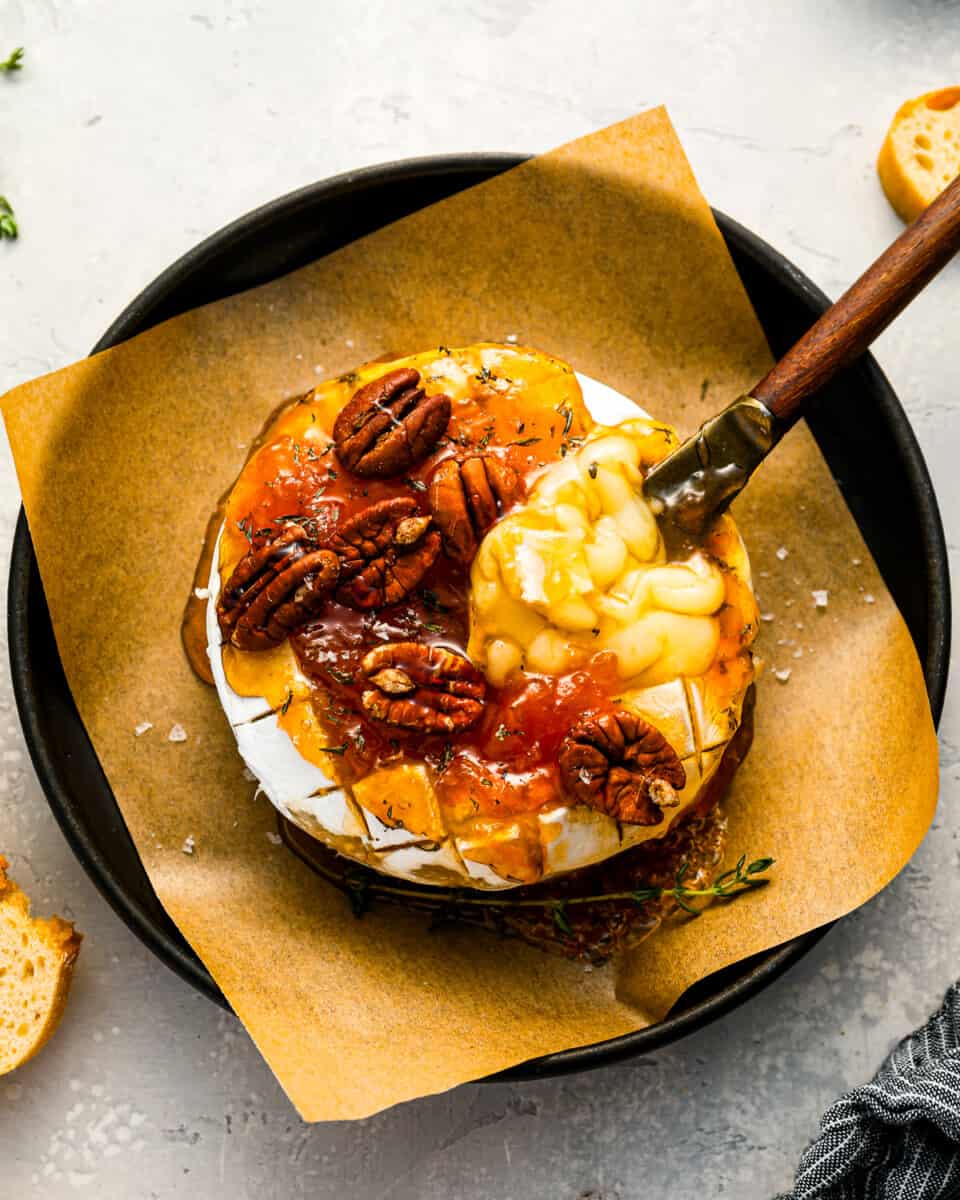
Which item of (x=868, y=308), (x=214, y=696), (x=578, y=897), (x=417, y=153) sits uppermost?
(x=417, y=153)

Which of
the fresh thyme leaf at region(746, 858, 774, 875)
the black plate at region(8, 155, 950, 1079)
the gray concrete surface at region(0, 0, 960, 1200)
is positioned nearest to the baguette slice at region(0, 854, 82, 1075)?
the gray concrete surface at region(0, 0, 960, 1200)

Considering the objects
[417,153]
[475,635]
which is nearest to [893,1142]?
[475,635]

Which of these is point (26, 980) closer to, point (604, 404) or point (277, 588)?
point (277, 588)

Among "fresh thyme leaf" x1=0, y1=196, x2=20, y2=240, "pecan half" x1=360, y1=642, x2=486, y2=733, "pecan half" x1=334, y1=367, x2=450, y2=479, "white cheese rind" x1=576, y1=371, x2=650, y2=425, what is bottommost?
"pecan half" x1=360, y1=642, x2=486, y2=733

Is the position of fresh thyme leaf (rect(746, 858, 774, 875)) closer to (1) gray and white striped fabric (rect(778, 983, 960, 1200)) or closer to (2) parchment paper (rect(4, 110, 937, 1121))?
(2) parchment paper (rect(4, 110, 937, 1121))

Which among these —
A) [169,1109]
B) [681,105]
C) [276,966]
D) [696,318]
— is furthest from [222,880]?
[681,105]

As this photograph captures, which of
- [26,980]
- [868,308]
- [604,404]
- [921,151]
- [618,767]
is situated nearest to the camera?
[618,767]
